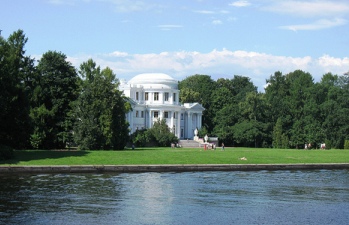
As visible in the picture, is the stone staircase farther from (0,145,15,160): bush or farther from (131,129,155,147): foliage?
(0,145,15,160): bush

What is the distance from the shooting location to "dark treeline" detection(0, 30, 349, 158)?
5266cm

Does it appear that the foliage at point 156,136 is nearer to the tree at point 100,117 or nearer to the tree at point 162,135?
the tree at point 162,135

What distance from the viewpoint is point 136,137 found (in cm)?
Answer: 8731

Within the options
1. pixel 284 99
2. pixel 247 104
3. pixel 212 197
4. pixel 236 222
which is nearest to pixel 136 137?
pixel 247 104

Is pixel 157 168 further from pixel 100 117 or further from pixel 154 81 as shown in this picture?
pixel 154 81

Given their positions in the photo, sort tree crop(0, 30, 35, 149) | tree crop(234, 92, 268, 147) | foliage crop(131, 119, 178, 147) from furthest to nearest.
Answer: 1. tree crop(234, 92, 268, 147)
2. foliage crop(131, 119, 178, 147)
3. tree crop(0, 30, 35, 149)

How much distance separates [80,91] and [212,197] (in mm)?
42511

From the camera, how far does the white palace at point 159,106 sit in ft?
345

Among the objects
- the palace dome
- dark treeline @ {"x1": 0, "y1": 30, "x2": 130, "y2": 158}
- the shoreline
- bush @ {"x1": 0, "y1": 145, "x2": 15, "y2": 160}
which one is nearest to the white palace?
the palace dome

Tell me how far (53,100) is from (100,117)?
24.2 ft

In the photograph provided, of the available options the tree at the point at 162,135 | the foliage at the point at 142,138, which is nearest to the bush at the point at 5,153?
the foliage at the point at 142,138

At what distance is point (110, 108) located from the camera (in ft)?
215

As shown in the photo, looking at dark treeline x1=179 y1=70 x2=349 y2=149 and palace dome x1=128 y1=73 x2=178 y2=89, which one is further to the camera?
palace dome x1=128 y1=73 x2=178 y2=89

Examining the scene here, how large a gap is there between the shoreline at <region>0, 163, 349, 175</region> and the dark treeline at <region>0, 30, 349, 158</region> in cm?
683
